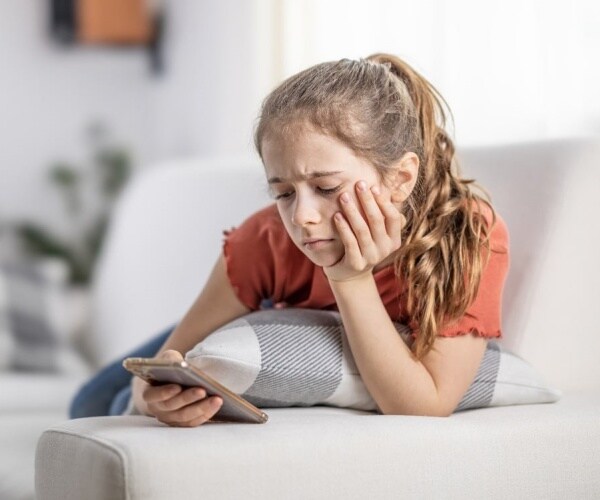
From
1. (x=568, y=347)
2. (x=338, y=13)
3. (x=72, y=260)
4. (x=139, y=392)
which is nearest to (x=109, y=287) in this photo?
(x=338, y=13)

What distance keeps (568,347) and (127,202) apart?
1.53 metres

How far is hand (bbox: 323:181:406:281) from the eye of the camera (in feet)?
4.09

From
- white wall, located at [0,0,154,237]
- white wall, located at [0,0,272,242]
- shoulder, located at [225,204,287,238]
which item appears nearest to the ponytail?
shoulder, located at [225,204,287,238]

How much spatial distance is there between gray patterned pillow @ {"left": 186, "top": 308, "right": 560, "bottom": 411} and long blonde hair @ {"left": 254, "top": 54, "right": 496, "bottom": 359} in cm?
7

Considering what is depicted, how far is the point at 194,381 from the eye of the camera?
1.12m

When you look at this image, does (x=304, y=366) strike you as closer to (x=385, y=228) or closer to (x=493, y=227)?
(x=385, y=228)

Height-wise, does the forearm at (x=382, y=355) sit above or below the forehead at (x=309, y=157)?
below

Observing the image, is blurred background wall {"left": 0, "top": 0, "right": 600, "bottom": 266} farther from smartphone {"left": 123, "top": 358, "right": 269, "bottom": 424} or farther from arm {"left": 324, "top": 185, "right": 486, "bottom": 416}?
smartphone {"left": 123, "top": 358, "right": 269, "bottom": 424}

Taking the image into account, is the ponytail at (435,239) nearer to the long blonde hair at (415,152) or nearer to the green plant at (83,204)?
the long blonde hair at (415,152)

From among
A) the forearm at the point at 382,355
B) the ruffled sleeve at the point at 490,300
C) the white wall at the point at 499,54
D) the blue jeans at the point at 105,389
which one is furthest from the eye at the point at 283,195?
the white wall at the point at 499,54

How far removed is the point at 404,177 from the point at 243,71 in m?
2.27

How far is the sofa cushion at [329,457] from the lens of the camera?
41.8 inches

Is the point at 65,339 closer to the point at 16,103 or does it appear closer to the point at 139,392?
the point at 139,392

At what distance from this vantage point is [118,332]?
261cm
